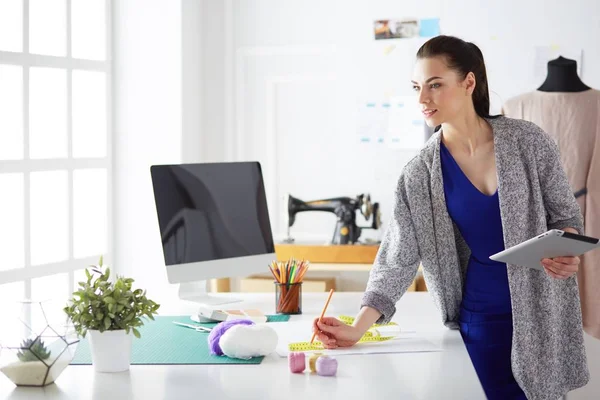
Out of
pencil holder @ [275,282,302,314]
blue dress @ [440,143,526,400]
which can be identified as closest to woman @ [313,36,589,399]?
blue dress @ [440,143,526,400]

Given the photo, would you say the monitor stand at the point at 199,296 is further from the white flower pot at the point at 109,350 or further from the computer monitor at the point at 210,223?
the white flower pot at the point at 109,350

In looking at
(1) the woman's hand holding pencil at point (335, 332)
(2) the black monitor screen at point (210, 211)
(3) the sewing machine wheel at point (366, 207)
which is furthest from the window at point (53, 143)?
(1) the woman's hand holding pencil at point (335, 332)

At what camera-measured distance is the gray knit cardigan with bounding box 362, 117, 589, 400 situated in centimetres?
204

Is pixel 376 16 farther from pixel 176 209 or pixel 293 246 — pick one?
pixel 176 209

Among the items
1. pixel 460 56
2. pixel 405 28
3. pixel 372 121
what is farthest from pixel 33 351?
pixel 405 28

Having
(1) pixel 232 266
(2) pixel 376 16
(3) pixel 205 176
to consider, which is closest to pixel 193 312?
(1) pixel 232 266

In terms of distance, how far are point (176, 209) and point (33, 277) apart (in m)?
1.20

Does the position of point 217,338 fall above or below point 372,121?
below

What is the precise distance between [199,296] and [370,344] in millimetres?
808

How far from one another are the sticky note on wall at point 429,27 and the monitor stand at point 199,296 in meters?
2.02

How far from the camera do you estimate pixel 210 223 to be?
8.55ft

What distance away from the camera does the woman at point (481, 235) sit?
6.73 ft

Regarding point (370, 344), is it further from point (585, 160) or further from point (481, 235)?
point (585, 160)

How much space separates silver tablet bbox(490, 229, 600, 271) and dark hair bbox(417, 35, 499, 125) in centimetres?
45
